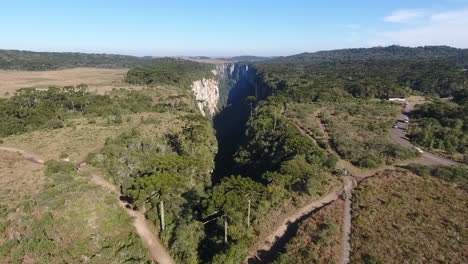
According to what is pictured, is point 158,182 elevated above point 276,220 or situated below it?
above

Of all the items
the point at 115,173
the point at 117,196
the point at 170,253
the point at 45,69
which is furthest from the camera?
the point at 45,69

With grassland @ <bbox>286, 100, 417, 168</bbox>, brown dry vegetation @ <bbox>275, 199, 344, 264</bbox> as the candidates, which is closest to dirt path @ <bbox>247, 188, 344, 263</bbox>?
brown dry vegetation @ <bbox>275, 199, 344, 264</bbox>

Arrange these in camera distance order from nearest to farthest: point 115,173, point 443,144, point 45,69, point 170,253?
1. point 170,253
2. point 115,173
3. point 443,144
4. point 45,69

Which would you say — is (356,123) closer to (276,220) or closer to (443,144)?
(443,144)

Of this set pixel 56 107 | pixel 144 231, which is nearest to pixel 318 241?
pixel 144 231

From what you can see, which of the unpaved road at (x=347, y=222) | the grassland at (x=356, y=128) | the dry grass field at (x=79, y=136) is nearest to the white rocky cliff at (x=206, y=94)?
the grassland at (x=356, y=128)

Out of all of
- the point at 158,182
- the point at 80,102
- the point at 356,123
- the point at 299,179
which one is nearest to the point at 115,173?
the point at 158,182

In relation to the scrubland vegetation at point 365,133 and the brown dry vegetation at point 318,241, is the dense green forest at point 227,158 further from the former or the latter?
the brown dry vegetation at point 318,241
